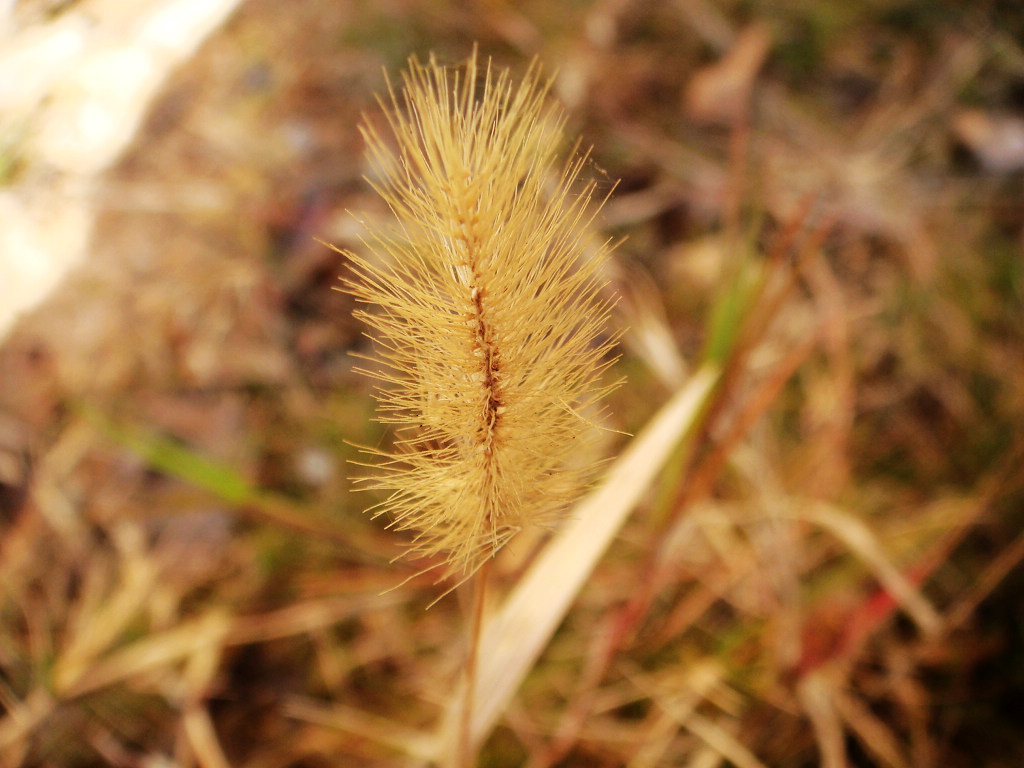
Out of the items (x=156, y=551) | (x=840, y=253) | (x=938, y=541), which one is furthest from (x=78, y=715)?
(x=840, y=253)

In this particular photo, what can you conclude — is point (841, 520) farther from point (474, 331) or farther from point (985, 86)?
point (985, 86)

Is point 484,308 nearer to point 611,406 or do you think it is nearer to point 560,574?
point 560,574

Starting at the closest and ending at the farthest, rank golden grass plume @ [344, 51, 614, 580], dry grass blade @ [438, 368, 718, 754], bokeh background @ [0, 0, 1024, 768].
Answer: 1. golden grass plume @ [344, 51, 614, 580]
2. dry grass blade @ [438, 368, 718, 754]
3. bokeh background @ [0, 0, 1024, 768]

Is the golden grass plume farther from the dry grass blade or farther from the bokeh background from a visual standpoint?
the bokeh background

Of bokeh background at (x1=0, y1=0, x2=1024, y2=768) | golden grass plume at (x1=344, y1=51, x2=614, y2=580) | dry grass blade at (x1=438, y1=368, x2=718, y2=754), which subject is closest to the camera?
golden grass plume at (x1=344, y1=51, x2=614, y2=580)

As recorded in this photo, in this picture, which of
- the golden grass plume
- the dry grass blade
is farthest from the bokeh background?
the golden grass plume

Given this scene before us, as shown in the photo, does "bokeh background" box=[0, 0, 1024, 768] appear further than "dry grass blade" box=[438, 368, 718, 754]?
Yes
